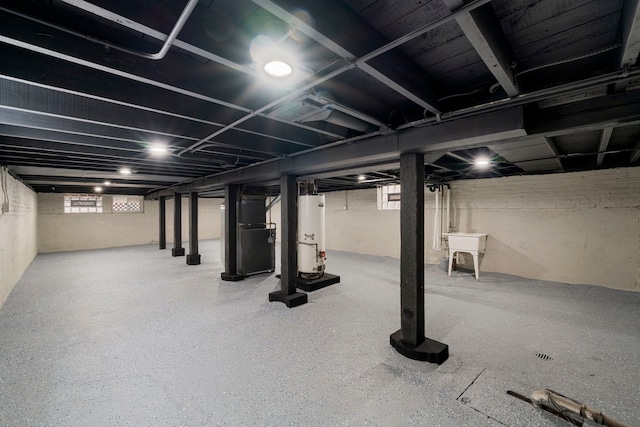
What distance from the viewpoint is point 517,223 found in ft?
16.6

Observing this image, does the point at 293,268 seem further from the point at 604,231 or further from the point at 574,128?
the point at 604,231

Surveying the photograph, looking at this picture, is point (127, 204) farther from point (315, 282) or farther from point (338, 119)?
point (338, 119)

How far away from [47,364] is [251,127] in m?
2.61

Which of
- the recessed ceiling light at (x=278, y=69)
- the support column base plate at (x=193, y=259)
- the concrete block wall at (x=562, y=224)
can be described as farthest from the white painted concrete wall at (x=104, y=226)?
the recessed ceiling light at (x=278, y=69)

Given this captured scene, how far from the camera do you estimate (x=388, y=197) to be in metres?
7.09

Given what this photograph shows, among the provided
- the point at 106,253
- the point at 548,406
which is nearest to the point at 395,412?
the point at 548,406

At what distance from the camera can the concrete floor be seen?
65.9 inches

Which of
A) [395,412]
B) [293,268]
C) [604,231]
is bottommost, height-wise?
[395,412]

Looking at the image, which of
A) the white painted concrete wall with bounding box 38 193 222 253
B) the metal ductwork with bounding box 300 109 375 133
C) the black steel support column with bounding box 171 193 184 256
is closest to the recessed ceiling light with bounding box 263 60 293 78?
the metal ductwork with bounding box 300 109 375 133

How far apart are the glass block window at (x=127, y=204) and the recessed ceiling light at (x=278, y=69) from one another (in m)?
10.4

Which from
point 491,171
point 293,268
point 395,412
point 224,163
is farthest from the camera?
point 491,171

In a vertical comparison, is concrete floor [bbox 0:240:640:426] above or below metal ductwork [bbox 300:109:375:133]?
below

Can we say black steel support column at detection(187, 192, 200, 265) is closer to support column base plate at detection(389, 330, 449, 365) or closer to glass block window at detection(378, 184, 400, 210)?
glass block window at detection(378, 184, 400, 210)

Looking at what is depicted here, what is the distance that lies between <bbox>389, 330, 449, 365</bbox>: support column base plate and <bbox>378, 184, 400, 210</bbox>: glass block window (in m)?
4.87
